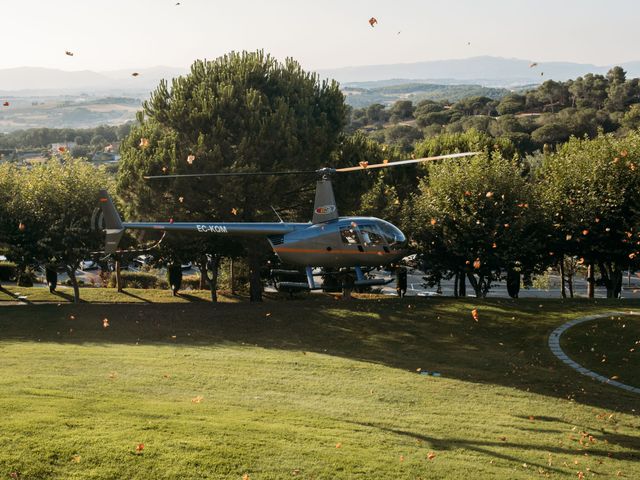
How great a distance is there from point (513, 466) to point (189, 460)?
7.09 meters

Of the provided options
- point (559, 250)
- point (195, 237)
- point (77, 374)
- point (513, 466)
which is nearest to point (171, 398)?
point (77, 374)

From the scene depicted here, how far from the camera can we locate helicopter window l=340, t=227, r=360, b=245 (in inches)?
919

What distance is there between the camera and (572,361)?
78.9 feet

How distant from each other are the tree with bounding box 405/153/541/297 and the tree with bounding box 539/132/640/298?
1783 mm

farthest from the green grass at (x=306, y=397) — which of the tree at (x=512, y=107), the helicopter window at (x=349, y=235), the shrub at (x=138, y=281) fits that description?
the tree at (x=512, y=107)

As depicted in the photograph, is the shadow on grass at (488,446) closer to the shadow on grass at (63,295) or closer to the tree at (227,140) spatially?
the tree at (227,140)

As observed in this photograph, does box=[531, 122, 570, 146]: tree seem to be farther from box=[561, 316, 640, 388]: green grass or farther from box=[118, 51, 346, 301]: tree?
Answer: box=[561, 316, 640, 388]: green grass

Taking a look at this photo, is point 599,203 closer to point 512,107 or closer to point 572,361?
point 572,361

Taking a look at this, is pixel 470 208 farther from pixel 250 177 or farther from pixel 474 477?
pixel 474 477

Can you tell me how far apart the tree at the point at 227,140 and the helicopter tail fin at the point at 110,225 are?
17.7 ft

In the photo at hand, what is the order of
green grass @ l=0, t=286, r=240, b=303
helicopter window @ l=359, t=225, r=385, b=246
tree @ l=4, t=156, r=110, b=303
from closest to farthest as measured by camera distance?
1. helicopter window @ l=359, t=225, r=385, b=246
2. tree @ l=4, t=156, r=110, b=303
3. green grass @ l=0, t=286, r=240, b=303

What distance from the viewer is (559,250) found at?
37.7 metres

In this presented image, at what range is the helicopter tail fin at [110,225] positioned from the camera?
89.6 ft

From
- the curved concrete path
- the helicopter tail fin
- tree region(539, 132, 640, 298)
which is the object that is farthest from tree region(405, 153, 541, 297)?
the helicopter tail fin
